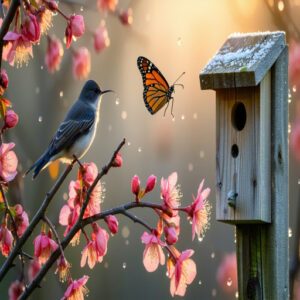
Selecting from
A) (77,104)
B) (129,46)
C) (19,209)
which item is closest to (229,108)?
(19,209)

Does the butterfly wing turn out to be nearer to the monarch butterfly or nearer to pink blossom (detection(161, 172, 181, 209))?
the monarch butterfly

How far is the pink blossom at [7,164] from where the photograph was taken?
8.94 feet

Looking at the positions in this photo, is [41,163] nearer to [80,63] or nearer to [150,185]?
[150,185]

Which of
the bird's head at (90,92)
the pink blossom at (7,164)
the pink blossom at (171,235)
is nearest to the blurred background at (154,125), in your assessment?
the bird's head at (90,92)

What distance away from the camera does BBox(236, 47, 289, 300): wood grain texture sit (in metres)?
2.79

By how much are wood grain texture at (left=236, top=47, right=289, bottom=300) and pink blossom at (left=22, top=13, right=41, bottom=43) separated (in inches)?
26.6

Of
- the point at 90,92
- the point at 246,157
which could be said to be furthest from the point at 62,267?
the point at 90,92

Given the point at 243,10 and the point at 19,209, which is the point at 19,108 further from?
the point at 19,209

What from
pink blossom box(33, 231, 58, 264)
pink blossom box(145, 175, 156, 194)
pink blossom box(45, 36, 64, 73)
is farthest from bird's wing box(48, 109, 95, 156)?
pink blossom box(145, 175, 156, 194)

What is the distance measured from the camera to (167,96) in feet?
10.3

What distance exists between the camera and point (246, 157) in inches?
109

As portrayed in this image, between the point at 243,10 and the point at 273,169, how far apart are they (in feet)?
13.5

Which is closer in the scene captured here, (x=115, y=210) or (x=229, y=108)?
(x=115, y=210)

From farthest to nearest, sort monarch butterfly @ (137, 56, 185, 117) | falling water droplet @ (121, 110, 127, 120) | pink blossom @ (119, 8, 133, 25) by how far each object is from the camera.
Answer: falling water droplet @ (121, 110, 127, 120) < pink blossom @ (119, 8, 133, 25) < monarch butterfly @ (137, 56, 185, 117)
